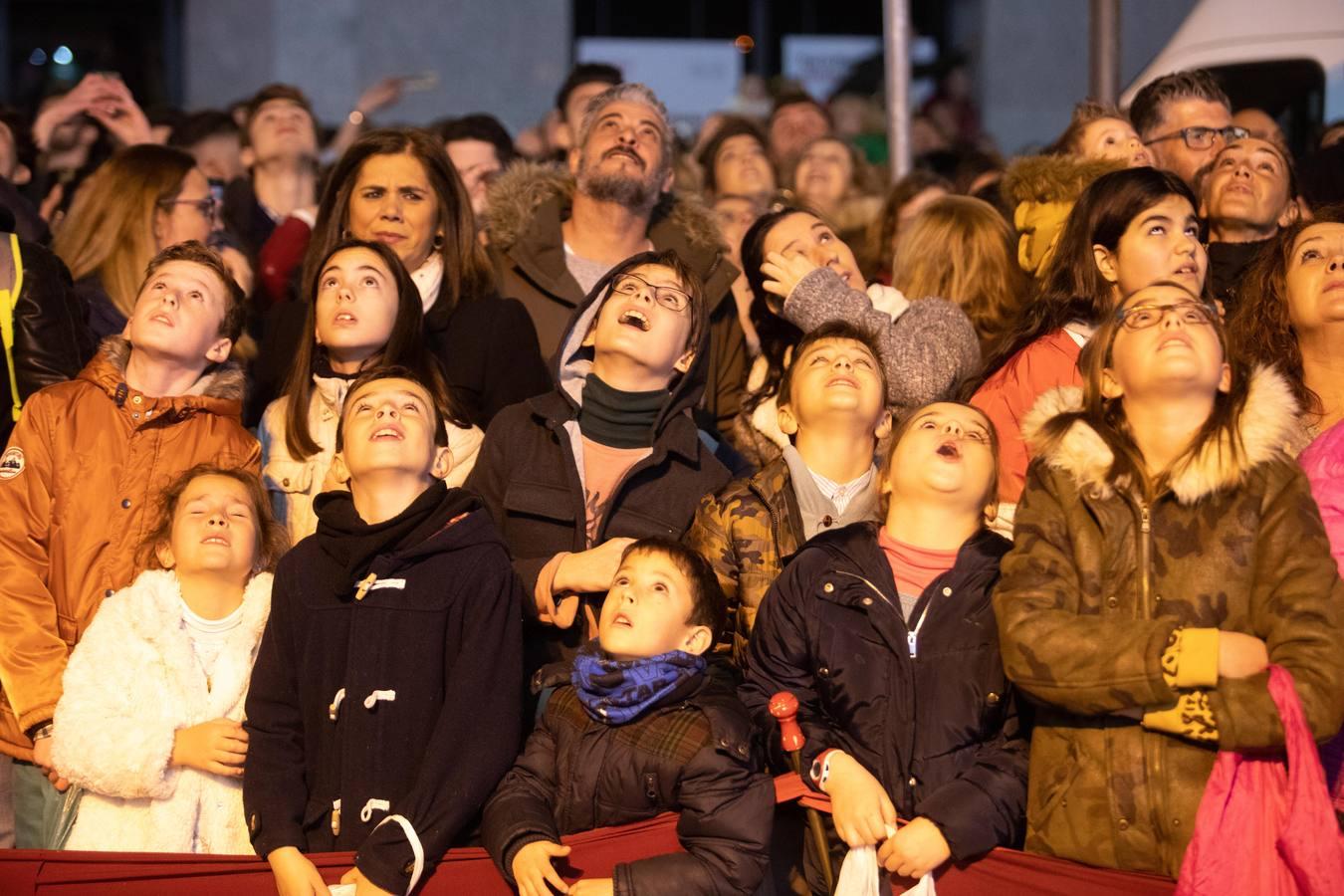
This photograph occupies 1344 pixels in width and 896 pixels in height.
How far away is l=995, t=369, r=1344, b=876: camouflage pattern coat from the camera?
153 inches

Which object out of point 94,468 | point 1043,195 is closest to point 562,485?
point 94,468

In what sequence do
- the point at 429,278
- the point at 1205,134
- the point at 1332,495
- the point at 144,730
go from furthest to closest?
the point at 1205,134 < the point at 429,278 < the point at 144,730 < the point at 1332,495

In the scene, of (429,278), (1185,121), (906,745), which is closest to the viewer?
(906,745)

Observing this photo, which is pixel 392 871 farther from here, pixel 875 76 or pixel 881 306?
pixel 875 76

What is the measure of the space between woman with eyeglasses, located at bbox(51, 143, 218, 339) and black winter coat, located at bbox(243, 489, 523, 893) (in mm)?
2267

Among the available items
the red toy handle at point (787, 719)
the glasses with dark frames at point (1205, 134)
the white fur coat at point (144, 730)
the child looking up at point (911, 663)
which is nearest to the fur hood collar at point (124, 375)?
the white fur coat at point (144, 730)

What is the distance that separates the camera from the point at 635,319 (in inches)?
204

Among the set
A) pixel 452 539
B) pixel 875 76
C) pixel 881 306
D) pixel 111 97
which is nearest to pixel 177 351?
pixel 452 539

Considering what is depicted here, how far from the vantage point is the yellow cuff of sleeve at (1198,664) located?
12.7ft

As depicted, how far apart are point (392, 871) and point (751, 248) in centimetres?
292

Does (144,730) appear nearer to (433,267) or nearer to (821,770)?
(821,770)

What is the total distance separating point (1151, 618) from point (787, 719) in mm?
907

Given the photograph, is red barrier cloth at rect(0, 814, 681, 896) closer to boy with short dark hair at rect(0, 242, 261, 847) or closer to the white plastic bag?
the white plastic bag

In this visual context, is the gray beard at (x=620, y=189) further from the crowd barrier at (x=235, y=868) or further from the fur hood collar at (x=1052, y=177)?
the crowd barrier at (x=235, y=868)
